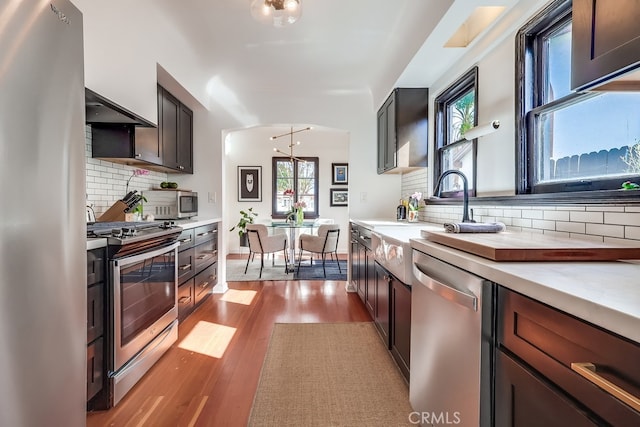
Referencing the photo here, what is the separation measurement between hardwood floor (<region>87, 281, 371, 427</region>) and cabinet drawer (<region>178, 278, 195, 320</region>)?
10 cm

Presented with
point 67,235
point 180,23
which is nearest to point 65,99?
point 67,235

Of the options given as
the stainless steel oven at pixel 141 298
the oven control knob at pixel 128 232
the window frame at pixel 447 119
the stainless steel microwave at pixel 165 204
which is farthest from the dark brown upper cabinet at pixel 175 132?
the window frame at pixel 447 119

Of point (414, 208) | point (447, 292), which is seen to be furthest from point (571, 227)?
point (414, 208)

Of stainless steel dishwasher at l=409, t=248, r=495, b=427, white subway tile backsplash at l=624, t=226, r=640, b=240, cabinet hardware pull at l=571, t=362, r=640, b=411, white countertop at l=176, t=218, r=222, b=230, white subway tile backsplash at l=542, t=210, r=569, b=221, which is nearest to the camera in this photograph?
cabinet hardware pull at l=571, t=362, r=640, b=411

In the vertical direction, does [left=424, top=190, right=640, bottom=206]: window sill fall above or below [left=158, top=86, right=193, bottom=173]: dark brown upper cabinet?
below

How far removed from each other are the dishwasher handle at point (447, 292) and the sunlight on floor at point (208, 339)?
5.35 feet

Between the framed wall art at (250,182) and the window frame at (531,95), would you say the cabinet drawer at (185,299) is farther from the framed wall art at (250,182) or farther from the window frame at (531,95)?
the framed wall art at (250,182)

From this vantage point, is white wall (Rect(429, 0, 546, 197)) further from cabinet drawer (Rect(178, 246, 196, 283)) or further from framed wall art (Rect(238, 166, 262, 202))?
framed wall art (Rect(238, 166, 262, 202))

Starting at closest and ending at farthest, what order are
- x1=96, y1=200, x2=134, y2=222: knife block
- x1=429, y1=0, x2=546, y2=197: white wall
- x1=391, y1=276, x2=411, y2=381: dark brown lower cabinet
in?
x1=391, y1=276, x2=411, y2=381: dark brown lower cabinet, x1=429, y1=0, x2=546, y2=197: white wall, x1=96, y1=200, x2=134, y2=222: knife block

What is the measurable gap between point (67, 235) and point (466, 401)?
57.9 inches

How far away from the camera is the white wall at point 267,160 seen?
6.60 meters

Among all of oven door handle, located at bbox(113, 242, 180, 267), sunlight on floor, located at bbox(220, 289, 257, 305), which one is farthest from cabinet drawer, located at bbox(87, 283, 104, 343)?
sunlight on floor, located at bbox(220, 289, 257, 305)

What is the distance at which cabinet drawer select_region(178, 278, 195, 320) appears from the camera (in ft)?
8.81

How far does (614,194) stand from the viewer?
47.1 inches
